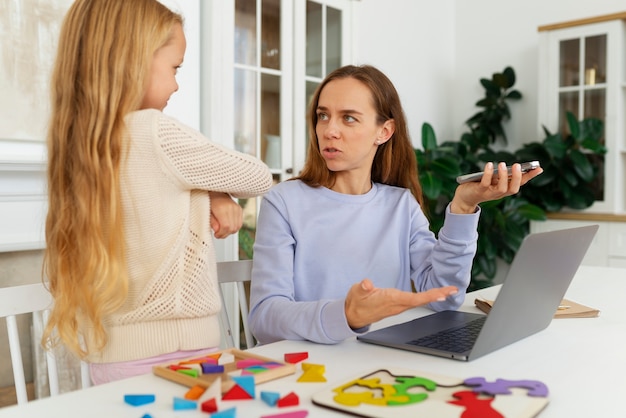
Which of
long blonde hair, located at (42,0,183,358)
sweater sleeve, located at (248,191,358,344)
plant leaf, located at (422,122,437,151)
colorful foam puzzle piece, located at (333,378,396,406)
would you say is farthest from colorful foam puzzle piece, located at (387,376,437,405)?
plant leaf, located at (422,122,437,151)

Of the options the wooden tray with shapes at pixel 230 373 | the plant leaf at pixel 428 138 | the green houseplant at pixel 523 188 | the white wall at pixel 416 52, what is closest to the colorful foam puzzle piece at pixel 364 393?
the wooden tray with shapes at pixel 230 373

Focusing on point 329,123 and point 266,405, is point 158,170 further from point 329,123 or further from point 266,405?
point 329,123

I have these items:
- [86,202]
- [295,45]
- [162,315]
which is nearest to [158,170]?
[86,202]

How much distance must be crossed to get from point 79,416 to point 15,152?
6.43 ft

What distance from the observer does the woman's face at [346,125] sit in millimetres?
1612

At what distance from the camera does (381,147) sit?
1.82 meters

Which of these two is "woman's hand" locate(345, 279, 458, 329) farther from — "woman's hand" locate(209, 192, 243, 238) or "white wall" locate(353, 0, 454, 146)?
"white wall" locate(353, 0, 454, 146)

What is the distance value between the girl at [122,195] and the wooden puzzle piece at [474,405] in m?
0.55

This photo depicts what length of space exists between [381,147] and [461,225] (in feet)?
1.69

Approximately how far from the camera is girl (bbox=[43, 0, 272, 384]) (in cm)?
105

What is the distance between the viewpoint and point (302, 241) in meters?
1.53

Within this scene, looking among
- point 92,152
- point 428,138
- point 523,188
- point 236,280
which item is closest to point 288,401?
point 92,152

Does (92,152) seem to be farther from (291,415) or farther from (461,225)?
(461,225)

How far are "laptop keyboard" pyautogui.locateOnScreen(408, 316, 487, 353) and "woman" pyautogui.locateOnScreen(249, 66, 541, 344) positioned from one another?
0.12 m
